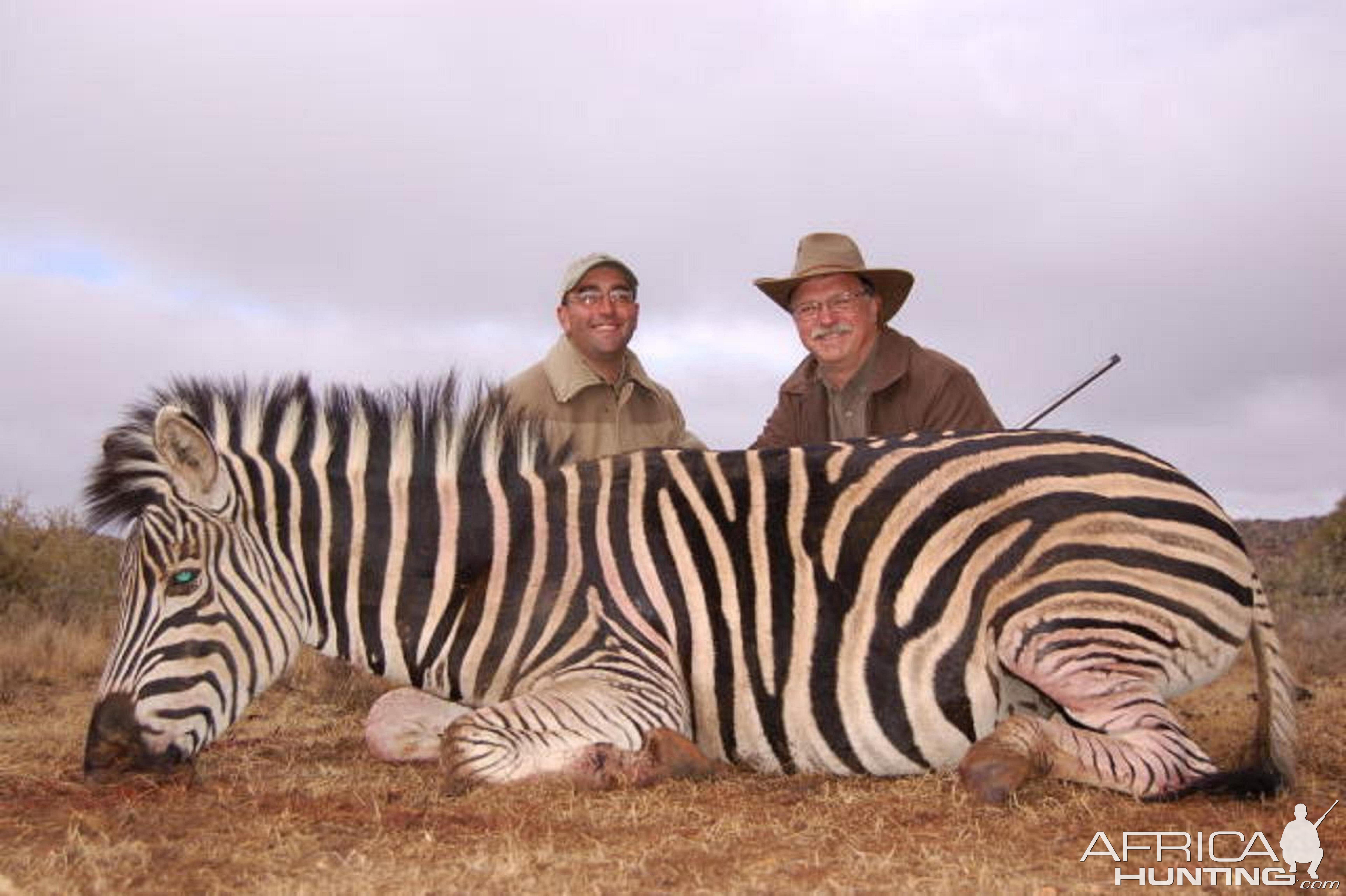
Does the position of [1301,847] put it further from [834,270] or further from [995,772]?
[834,270]

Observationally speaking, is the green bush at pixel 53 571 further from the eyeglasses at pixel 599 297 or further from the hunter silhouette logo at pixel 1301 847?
the hunter silhouette logo at pixel 1301 847

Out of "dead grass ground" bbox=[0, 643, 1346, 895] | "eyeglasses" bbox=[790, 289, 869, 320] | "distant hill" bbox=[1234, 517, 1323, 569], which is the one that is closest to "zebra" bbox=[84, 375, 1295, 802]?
"dead grass ground" bbox=[0, 643, 1346, 895]

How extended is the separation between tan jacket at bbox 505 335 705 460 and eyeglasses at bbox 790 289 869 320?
1.23m

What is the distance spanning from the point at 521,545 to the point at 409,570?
399 mm

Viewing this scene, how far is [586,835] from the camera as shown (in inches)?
132

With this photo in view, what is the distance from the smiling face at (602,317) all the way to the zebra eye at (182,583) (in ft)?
11.9

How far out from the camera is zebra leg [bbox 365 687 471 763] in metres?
4.91

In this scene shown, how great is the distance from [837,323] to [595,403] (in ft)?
5.56

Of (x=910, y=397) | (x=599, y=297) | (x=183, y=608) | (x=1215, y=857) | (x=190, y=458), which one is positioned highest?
(x=599, y=297)

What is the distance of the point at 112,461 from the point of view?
4504 millimetres

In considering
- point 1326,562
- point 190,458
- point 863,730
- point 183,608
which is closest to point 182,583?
point 183,608

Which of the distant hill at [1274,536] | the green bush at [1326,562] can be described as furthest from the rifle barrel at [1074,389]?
the distant hill at [1274,536]

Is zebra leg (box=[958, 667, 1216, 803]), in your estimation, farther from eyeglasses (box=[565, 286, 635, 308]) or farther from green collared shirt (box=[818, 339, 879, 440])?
eyeglasses (box=[565, 286, 635, 308])

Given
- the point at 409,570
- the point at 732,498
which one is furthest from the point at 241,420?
the point at 732,498
